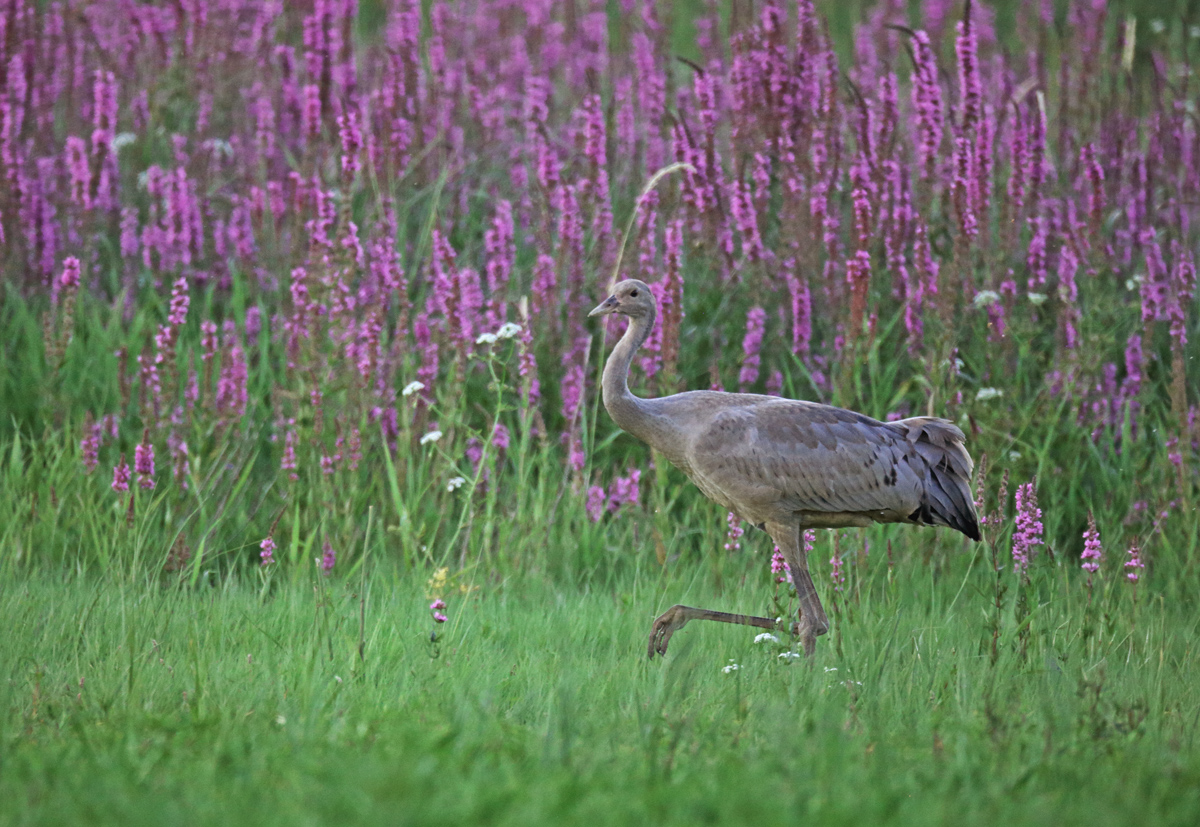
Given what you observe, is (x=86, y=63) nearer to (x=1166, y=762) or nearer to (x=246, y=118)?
(x=246, y=118)

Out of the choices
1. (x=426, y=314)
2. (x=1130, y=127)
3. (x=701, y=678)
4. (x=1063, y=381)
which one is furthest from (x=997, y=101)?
(x=701, y=678)

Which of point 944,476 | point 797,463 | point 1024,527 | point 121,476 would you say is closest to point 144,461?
point 121,476

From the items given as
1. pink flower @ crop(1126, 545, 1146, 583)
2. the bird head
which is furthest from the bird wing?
pink flower @ crop(1126, 545, 1146, 583)

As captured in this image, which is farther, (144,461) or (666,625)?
(144,461)

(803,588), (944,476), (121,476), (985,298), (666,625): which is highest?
(985,298)

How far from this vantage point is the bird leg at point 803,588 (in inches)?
202

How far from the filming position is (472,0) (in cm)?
1129

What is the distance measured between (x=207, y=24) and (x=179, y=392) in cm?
304

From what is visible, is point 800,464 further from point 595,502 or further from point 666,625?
point 595,502

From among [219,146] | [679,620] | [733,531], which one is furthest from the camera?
[219,146]

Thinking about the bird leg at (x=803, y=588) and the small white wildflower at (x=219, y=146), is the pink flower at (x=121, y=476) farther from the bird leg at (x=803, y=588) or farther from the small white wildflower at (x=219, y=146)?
the small white wildflower at (x=219, y=146)

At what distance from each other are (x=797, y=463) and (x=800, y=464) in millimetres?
12

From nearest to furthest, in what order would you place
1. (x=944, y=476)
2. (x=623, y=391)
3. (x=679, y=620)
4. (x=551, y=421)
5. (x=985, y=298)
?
(x=679, y=620) → (x=623, y=391) → (x=944, y=476) → (x=985, y=298) → (x=551, y=421)

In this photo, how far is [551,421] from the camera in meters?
7.25
